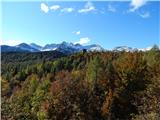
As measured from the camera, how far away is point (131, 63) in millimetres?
90312

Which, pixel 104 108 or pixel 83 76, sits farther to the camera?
pixel 83 76

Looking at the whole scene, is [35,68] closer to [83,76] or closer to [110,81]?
[83,76]

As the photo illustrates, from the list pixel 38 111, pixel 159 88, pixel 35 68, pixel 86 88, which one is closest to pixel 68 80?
pixel 86 88

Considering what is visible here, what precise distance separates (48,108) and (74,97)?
6978 mm

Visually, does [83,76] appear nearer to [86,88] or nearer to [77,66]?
[86,88]

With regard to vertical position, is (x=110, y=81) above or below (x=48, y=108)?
above

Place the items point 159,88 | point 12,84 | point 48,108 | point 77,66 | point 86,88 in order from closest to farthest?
point 159,88 → point 48,108 → point 86,88 → point 12,84 → point 77,66

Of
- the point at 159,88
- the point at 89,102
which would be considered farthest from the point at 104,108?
the point at 159,88

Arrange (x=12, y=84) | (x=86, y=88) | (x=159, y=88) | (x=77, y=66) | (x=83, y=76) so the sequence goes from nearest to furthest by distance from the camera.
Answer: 1. (x=159, y=88)
2. (x=86, y=88)
3. (x=83, y=76)
4. (x=12, y=84)
5. (x=77, y=66)

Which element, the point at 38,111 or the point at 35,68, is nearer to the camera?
the point at 38,111

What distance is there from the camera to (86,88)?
88938 millimetres

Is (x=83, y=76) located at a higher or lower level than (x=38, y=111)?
higher

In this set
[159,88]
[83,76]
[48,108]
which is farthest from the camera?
[83,76]

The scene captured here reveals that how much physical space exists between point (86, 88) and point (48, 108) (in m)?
11.9
